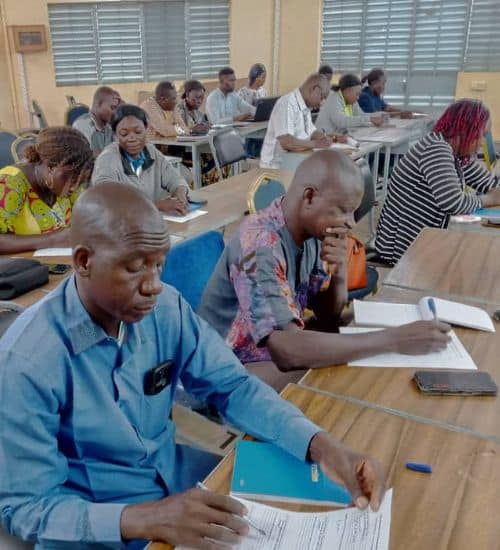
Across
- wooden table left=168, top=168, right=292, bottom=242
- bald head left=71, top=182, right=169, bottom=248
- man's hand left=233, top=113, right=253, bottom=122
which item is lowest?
wooden table left=168, top=168, right=292, bottom=242

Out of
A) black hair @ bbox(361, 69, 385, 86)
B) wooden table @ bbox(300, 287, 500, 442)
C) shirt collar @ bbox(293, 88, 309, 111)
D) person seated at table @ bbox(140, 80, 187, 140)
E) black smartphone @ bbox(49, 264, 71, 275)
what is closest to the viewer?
wooden table @ bbox(300, 287, 500, 442)

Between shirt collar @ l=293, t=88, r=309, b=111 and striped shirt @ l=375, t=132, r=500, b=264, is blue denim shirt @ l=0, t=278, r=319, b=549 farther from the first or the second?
shirt collar @ l=293, t=88, r=309, b=111

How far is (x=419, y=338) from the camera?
1459mm

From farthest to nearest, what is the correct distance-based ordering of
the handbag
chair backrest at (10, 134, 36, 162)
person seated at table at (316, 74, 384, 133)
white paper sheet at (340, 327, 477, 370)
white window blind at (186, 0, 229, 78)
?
white window blind at (186, 0, 229, 78)
person seated at table at (316, 74, 384, 133)
chair backrest at (10, 134, 36, 162)
the handbag
white paper sheet at (340, 327, 477, 370)

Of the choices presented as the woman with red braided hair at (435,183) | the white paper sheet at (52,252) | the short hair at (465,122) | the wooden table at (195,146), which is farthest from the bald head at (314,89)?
the white paper sheet at (52,252)

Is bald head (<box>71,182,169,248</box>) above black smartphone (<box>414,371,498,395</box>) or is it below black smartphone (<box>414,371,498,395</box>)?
above

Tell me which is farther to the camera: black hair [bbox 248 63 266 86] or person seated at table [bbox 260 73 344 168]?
black hair [bbox 248 63 266 86]

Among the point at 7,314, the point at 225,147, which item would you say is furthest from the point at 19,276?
the point at 225,147

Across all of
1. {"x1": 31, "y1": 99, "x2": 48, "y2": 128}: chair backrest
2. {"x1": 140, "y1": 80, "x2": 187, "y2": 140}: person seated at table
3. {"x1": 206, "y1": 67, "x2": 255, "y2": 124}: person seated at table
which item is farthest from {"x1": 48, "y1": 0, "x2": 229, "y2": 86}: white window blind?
{"x1": 140, "y1": 80, "x2": 187, "y2": 140}: person seated at table

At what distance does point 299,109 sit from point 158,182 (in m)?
2.12

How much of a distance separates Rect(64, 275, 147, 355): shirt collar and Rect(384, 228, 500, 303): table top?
4.15ft

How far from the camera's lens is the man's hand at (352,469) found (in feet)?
3.13

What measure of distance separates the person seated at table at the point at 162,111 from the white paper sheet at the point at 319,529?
5.12 metres

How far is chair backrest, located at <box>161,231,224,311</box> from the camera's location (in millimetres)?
1771
